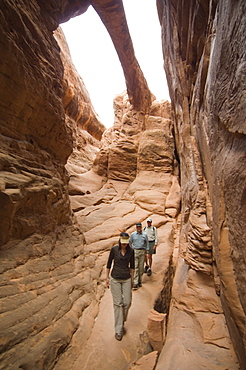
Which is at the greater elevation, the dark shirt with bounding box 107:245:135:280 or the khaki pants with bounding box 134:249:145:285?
the dark shirt with bounding box 107:245:135:280

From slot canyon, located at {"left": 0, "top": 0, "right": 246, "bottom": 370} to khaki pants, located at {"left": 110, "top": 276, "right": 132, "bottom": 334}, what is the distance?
323 mm

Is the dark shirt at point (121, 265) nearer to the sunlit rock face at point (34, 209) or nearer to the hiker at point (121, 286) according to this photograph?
the hiker at point (121, 286)

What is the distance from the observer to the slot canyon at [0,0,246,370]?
279 cm

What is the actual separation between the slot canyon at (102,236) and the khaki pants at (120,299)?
1.06 feet

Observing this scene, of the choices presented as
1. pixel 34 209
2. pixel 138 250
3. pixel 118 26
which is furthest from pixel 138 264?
pixel 118 26

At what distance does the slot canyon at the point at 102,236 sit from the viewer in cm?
279

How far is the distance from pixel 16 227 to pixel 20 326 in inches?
72.2

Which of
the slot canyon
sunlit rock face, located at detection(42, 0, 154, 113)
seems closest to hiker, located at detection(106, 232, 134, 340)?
the slot canyon

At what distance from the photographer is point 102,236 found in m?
7.99

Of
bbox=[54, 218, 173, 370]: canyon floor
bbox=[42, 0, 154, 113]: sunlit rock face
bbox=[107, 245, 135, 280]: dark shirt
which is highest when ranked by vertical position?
bbox=[42, 0, 154, 113]: sunlit rock face

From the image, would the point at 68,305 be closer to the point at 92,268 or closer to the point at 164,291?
the point at 92,268

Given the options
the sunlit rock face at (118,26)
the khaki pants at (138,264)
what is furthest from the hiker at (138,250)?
the sunlit rock face at (118,26)

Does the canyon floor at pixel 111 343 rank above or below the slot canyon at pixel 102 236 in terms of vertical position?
below

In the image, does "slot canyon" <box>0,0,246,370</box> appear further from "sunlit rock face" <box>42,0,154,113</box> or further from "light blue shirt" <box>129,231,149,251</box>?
"light blue shirt" <box>129,231,149,251</box>
